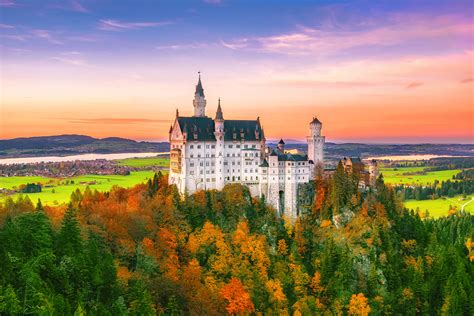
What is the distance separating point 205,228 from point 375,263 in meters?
33.0

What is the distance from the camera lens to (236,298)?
272 ft

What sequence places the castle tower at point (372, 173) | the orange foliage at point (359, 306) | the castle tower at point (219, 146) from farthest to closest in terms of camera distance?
the castle tower at point (372, 173) < the castle tower at point (219, 146) < the orange foliage at point (359, 306)

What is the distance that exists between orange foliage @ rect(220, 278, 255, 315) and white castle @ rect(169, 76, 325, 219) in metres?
24.8

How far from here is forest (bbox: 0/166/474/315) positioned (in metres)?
66.2

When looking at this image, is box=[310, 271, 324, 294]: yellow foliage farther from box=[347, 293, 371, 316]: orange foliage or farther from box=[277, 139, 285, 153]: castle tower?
box=[277, 139, 285, 153]: castle tower

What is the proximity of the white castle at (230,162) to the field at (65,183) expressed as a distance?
3699cm

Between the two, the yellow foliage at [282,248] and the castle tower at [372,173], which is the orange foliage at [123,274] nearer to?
the yellow foliage at [282,248]

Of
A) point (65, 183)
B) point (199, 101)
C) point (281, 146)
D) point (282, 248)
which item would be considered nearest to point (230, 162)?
point (281, 146)

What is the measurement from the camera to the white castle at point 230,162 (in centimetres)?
10444

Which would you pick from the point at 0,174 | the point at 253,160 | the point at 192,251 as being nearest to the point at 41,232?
the point at 192,251

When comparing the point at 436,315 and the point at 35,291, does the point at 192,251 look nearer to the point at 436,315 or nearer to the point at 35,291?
the point at 35,291

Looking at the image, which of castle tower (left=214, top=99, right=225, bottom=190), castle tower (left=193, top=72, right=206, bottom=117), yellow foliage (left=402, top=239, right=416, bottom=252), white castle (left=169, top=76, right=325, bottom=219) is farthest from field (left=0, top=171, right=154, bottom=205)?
yellow foliage (left=402, top=239, right=416, bottom=252)

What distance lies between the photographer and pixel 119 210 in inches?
3602

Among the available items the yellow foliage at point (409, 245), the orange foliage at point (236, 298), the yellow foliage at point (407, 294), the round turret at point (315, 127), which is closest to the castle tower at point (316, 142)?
the round turret at point (315, 127)
